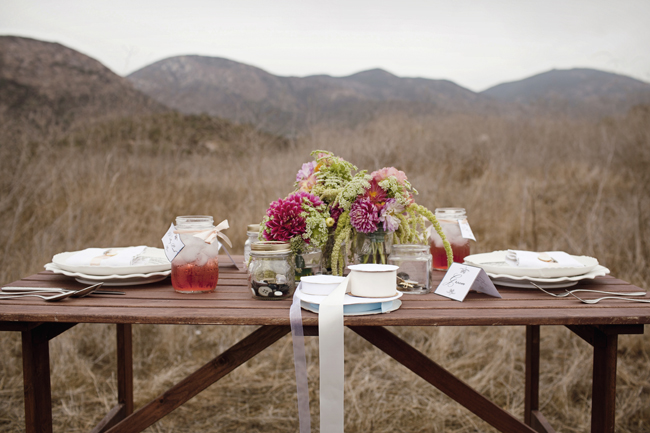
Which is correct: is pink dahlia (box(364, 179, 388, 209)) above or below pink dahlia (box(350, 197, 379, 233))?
above

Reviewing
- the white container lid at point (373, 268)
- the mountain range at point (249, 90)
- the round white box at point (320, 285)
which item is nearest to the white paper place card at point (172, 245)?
the round white box at point (320, 285)

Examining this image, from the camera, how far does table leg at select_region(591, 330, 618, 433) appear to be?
1041 mm

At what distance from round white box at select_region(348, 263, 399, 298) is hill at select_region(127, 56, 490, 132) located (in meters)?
4.56

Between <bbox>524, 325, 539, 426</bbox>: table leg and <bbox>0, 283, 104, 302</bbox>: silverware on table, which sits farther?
<bbox>524, 325, 539, 426</bbox>: table leg

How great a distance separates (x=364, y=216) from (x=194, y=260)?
448 millimetres

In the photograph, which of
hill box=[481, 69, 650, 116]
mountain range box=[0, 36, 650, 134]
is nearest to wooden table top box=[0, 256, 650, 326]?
mountain range box=[0, 36, 650, 134]

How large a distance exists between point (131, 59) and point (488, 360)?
419 centimetres

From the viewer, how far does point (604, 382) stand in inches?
41.6

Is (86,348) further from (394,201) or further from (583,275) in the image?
(583,275)

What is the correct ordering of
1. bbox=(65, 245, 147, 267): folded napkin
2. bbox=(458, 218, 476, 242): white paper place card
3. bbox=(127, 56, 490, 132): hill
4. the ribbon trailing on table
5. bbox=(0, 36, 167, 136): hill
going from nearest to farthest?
the ribbon trailing on table → bbox=(65, 245, 147, 267): folded napkin → bbox=(458, 218, 476, 242): white paper place card → bbox=(127, 56, 490, 132): hill → bbox=(0, 36, 167, 136): hill

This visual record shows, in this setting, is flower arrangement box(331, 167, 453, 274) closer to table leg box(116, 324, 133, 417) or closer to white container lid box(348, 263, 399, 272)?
white container lid box(348, 263, 399, 272)

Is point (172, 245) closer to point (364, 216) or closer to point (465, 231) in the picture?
point (364, 216)

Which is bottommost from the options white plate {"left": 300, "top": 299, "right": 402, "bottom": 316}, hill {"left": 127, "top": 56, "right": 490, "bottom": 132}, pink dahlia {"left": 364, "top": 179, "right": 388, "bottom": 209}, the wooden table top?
the wooden table top

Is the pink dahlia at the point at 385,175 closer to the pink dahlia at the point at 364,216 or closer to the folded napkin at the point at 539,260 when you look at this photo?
the pink dahlia at the point at 364,216
